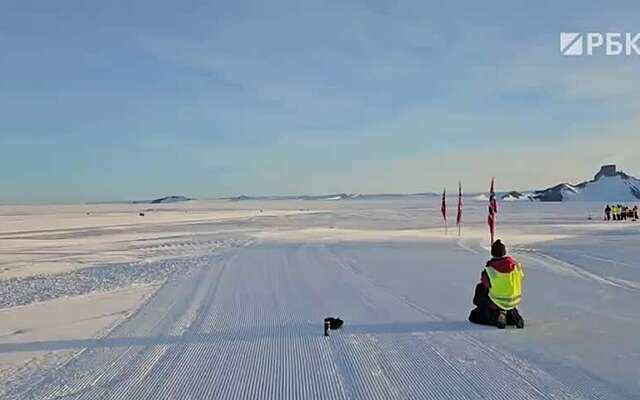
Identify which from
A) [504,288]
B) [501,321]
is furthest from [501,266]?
[501,321]

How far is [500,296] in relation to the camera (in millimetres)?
8195

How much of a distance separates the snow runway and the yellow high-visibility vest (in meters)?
0.44

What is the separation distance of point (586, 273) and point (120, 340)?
35.9ft

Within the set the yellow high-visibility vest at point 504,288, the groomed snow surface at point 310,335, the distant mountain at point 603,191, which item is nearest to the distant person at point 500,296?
the yellow high-visibility vest at point 504,288

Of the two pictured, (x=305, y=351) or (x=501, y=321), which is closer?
(x=305, y=351)

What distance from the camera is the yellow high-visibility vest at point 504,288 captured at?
8156 millimetres

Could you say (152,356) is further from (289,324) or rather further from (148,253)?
(148,253)

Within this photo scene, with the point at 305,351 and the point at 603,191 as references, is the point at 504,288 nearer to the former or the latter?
the point at 305,351

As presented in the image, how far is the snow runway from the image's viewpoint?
18.1 ft

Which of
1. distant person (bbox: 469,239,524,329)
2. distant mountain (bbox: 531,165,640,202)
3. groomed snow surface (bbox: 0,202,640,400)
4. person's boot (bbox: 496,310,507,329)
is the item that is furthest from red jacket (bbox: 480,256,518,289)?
distant mountain (bbox: 531,165,640,202)

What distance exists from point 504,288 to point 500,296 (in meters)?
0.12

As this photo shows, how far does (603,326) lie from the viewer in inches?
321

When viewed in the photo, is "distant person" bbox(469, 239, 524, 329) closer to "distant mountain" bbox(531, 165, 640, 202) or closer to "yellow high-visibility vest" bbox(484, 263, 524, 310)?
"yellow high-visibility vest" bbox(484, 263, 524, 310)

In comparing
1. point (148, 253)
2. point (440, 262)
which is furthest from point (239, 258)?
point (440, 262)
